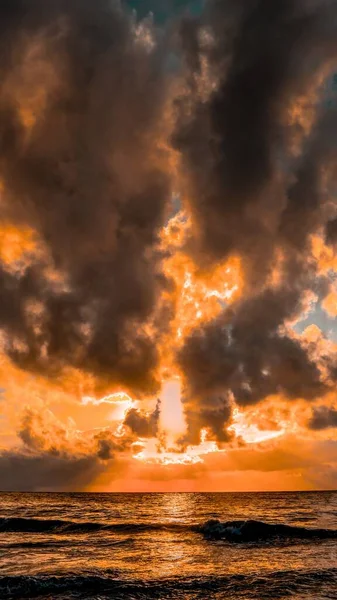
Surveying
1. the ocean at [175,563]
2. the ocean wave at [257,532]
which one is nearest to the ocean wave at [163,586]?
the ocean at [175,563]

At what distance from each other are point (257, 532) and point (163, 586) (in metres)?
19.1

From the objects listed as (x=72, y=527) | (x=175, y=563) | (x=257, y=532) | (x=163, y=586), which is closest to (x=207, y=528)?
(x=257, y=532)

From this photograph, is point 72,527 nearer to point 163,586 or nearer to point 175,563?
point 175,563

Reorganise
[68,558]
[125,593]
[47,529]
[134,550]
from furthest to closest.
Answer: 1. [47,529]
2. [134,550]
3. [68,558]
4. [125,593]

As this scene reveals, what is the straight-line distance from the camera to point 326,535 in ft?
102

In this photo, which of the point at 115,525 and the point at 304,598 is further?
the point at 115,525

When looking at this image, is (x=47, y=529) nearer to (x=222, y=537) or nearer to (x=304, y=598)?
(x=222, y=537)

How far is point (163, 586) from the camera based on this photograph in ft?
52.5

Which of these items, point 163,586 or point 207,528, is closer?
point 163,586

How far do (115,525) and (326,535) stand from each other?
20088 mm

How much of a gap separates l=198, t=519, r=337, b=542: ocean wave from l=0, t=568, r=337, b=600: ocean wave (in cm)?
1420

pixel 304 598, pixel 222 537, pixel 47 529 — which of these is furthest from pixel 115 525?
pixel 304 598

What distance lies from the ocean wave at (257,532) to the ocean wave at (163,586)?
46.6 feet

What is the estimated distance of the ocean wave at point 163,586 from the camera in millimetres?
14766
